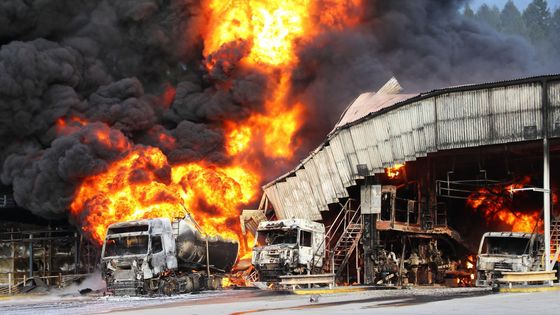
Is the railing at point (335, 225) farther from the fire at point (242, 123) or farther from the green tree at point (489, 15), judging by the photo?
the green tree at point (489, 15)

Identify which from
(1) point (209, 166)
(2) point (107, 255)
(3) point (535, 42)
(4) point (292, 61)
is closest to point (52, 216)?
(1) point (209, 166)

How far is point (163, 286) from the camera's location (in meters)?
31.7

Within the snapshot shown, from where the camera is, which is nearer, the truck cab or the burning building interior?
the truck cab

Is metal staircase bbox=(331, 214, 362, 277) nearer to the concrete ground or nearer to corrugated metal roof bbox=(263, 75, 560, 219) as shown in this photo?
corrugated metal roof bbox=(263, 75, 560, 219)

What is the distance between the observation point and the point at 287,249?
33219 millimetres

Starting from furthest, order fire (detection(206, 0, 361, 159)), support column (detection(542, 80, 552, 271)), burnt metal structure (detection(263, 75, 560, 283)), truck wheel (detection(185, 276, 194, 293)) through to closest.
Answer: fire (detection(206, 0, 361, 159)) < truck wheel (detection(185, 276, 194, 293)) < burnt metal structure (detection(263, 75, 560, 283)) < support column (detection(542, 80, 552, 271))

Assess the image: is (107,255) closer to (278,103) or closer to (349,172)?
(349,172)

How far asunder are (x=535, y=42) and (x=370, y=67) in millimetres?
73703

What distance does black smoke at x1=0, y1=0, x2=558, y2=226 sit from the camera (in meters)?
42.2

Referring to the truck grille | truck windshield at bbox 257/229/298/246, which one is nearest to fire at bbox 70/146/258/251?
truck windshield at bbox 257/229/298/246

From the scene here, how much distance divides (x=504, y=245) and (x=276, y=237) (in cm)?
965

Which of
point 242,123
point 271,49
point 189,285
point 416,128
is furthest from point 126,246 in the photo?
point 271,49

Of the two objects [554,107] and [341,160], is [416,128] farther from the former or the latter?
[554,107]

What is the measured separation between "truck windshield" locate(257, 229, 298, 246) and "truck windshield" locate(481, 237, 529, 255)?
320 inches
